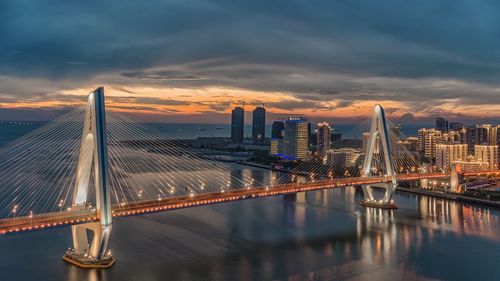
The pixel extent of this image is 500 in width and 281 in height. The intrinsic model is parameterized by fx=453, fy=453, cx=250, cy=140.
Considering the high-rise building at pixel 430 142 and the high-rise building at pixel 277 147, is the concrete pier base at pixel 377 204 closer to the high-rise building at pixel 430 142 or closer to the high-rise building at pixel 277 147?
the high-rise building at pixel 430 142

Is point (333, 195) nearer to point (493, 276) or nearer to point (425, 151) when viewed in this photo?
point (493, 276)

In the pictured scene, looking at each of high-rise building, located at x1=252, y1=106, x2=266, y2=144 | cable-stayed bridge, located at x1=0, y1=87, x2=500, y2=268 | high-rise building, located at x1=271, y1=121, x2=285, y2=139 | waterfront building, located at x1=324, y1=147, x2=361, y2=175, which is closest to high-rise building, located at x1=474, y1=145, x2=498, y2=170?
cable-stayed bridge, located at x1=0, y1=87, x2=500, y2=268

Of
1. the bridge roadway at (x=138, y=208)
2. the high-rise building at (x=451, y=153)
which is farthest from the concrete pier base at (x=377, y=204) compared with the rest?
the high-rise building at (x=451, y=153)

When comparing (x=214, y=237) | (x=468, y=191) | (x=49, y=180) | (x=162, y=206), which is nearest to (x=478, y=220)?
(x=468, y=191)

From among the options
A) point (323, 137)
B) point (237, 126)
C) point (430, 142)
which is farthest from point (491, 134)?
point (237, 126)

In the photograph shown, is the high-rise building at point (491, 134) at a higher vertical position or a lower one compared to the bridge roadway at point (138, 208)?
higher

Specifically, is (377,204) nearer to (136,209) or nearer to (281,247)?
(281,247)

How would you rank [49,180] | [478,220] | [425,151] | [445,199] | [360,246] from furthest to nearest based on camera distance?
[425,151] → [49,180] → [445,199] → [478,220] → [360,246]
